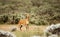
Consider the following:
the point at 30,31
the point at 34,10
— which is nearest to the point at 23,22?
the point at 30,31

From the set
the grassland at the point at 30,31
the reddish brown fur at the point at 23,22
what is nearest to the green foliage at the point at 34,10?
the reddish brown fur at the point at 23,22

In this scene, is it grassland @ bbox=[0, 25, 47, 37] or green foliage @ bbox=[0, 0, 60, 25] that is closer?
grassland @ bbox=[0, 25, 47, 37]

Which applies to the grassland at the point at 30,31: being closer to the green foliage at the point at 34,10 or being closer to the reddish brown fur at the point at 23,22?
the reddish brown fur at the point at 23,22

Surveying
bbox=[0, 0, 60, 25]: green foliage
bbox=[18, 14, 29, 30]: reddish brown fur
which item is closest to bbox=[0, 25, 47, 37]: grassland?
bbox=[18, 14, 29, 30]: reddish brown fur

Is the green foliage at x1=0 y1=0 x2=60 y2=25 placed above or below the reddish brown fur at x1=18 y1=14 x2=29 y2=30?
above

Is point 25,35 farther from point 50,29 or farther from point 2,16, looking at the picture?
point 2,16

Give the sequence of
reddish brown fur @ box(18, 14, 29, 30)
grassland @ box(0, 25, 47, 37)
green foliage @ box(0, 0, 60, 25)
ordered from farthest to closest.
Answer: green foliage @ box(0, 0, 60, 25), reddish brown fur @ box(18, 14, 29, 30), grassland @ box(0, 25, 47, 37)

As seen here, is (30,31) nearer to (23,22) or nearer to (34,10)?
(23,22)

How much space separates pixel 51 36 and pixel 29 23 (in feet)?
5.46

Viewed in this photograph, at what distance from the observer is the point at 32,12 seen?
8.82m

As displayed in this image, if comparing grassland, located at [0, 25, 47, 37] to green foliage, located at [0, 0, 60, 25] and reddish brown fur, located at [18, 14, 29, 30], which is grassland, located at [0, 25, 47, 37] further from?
green foliage, located at [0, 0, 60, 25]

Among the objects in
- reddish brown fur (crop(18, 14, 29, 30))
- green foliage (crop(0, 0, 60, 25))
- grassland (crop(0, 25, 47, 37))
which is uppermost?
green foliage (crop(0, 0, 60, 25))

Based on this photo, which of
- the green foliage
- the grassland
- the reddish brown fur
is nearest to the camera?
the grassland

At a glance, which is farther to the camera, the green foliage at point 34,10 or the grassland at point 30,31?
the green foliage at point 34,10
